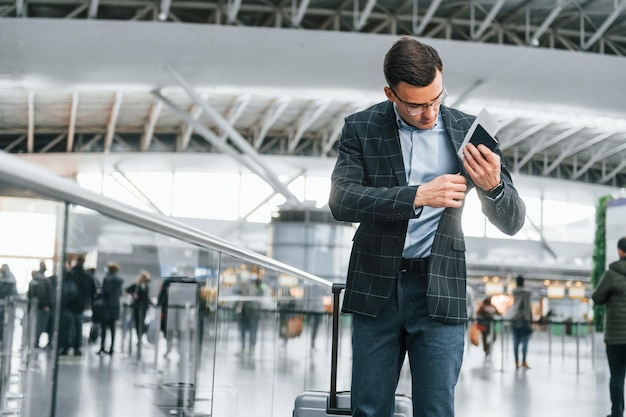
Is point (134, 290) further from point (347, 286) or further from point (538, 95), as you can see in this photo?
point (538, 95)

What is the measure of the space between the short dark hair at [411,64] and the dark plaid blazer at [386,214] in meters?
0.26

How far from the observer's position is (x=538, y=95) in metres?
24.8

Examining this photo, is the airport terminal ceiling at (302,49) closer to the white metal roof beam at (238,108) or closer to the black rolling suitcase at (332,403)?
the white metal roof beam at (238,108)

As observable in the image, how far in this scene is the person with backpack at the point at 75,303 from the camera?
1.59 meters

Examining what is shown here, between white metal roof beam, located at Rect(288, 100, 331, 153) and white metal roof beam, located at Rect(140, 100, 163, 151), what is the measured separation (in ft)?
23.1

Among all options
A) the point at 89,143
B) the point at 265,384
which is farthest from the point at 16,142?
the point at 265,384

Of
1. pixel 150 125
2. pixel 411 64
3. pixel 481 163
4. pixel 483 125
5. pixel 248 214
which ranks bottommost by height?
pixel 481 163

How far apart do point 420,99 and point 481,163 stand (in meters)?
0.27

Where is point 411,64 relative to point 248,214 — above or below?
below

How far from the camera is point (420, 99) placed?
240 cm

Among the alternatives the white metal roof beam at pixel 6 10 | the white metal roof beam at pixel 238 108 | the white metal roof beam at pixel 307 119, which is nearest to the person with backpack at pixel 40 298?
the white metal roof beam at pixel 6 10

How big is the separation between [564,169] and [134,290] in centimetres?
5035

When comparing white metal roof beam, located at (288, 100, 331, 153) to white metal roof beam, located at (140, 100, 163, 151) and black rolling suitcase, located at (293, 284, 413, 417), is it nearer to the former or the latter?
white metal roof beam, located at (140, 100, 163, 151)

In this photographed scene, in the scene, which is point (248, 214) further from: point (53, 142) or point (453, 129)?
point (453, 129)
